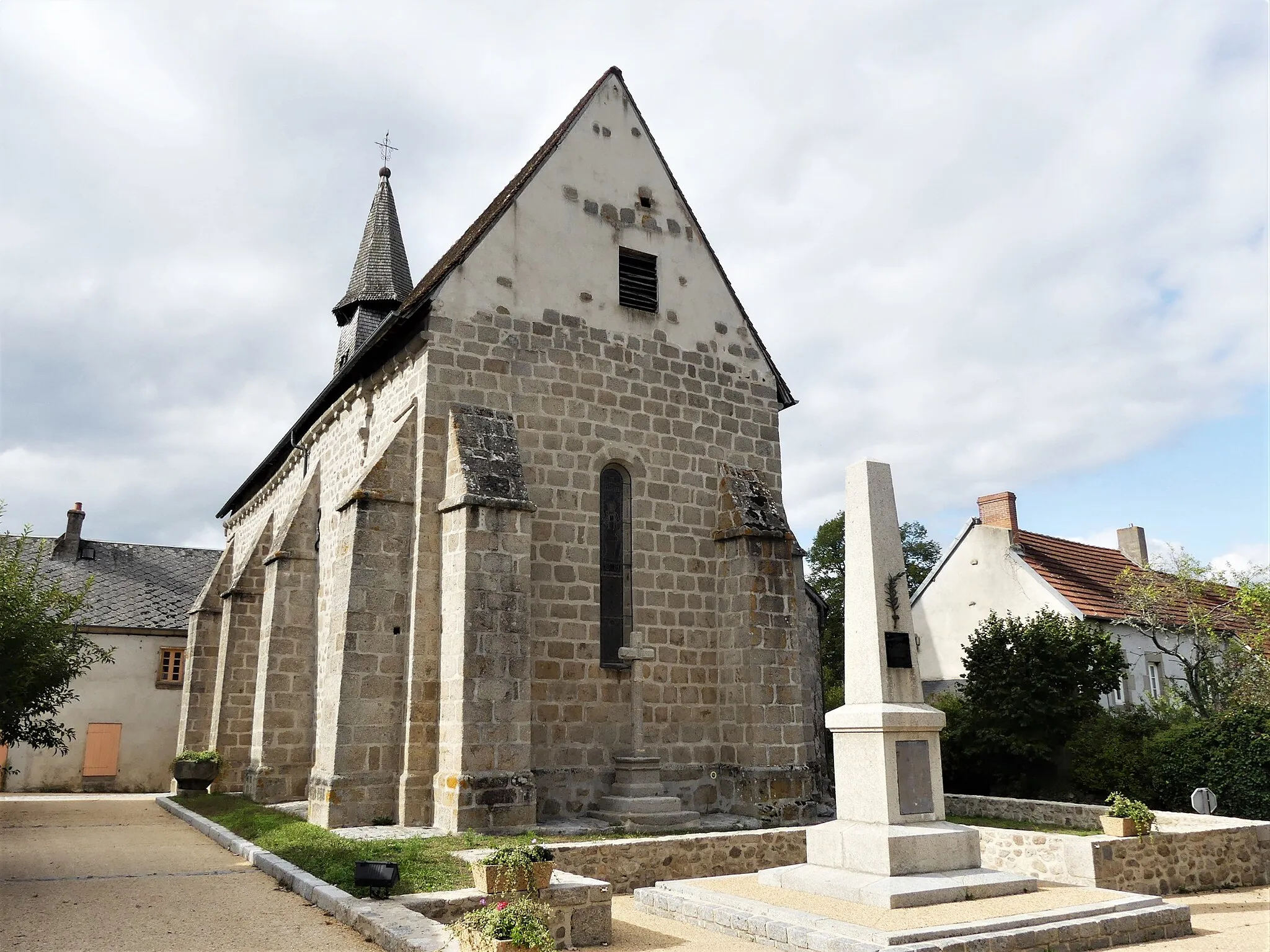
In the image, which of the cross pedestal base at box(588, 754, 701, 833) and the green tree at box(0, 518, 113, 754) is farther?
the cross pedestal base at box(588, 754, 701, 833)

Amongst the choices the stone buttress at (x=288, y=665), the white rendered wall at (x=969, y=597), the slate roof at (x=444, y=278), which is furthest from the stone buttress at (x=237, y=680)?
the white rendered wall at (x=969, y=597)

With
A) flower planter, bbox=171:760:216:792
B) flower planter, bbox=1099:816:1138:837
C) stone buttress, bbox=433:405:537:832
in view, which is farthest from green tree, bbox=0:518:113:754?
flower planter, bbox=1099:816:1138:837

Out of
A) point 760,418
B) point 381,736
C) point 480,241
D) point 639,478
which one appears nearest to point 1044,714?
point 760,418

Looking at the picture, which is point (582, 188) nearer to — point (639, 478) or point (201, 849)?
point (639, 478)

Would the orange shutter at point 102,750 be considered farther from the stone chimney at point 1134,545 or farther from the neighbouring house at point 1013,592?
the stone chimney at point 1134,545

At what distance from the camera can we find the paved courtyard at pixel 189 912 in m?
6.94

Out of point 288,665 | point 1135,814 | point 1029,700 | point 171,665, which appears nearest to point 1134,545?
point 1029,700

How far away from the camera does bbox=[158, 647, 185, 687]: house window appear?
25.3m

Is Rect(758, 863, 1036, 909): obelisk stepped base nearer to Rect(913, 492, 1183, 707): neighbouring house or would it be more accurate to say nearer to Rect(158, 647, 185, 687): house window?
Answer: Rect(913, 492, 1183, 707): neighbouring house

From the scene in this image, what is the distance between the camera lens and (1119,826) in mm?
10336

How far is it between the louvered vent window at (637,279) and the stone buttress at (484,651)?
4001 millimetres

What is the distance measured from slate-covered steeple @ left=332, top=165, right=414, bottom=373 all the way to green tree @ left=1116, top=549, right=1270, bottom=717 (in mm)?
18329

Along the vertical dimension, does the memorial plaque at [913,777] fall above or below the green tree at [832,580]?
below

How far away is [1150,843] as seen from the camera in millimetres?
10172
